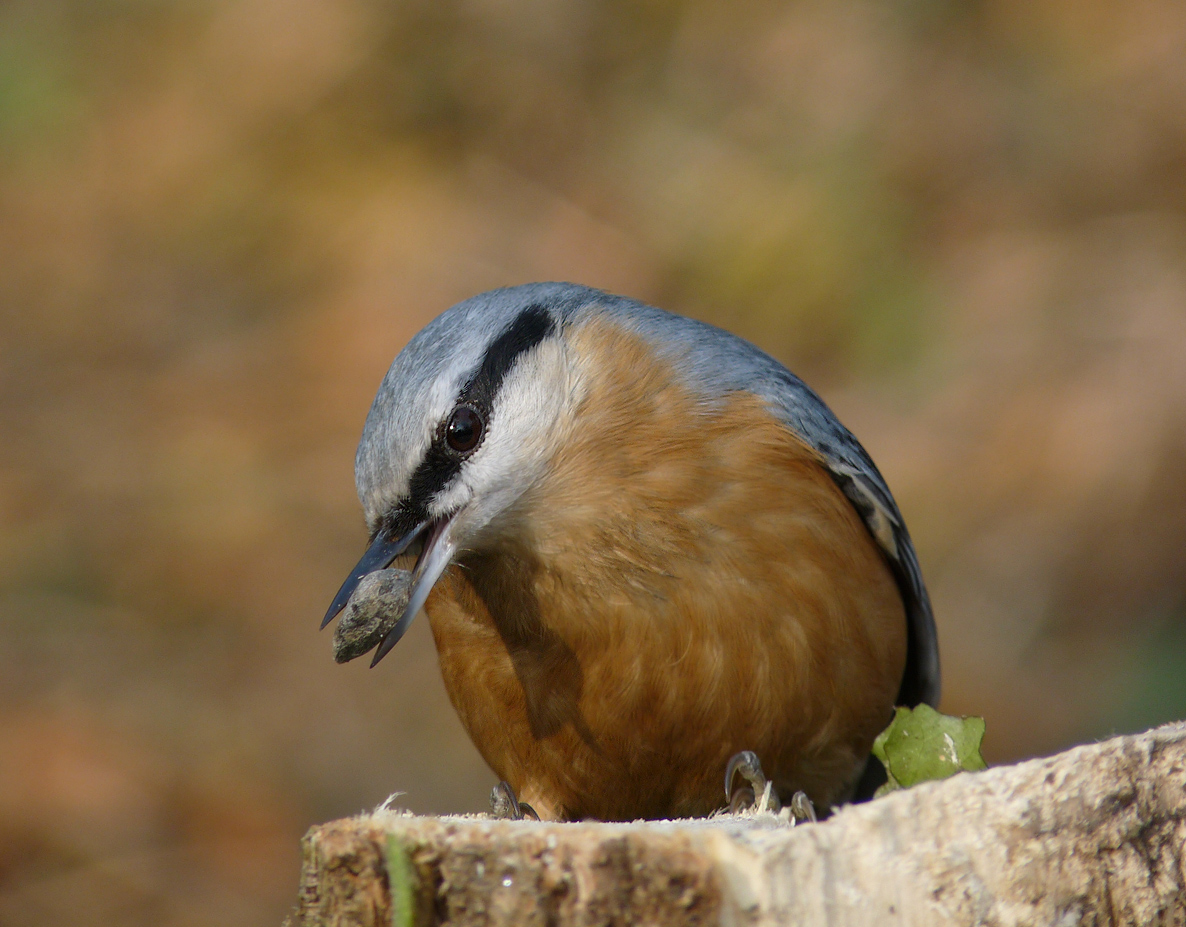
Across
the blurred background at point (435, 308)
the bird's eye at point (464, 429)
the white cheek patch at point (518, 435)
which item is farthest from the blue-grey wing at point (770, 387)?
the blurred background at point (435, 308)

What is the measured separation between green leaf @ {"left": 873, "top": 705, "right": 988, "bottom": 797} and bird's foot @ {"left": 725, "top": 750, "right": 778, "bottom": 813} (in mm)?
451

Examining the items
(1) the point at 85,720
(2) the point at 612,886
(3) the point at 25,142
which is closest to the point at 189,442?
(1) the point at 85,720

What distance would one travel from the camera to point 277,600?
7.69 metres

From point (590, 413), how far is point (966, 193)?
242 inches

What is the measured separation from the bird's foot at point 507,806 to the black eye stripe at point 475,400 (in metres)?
1.03

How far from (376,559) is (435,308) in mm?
5299

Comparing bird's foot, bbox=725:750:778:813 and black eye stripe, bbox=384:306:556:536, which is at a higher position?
black eye stripe, bbox=384:306:556:536

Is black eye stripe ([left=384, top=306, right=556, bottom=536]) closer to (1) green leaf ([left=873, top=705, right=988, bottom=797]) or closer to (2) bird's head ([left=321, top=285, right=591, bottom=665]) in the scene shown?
(2) bird's head ([left=321, top=285, right=591, bottom=665])

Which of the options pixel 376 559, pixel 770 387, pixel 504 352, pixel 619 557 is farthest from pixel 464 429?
pixel 770 387

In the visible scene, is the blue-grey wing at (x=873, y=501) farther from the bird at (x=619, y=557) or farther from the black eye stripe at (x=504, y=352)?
the black eye stripe at (x=504, y=352)

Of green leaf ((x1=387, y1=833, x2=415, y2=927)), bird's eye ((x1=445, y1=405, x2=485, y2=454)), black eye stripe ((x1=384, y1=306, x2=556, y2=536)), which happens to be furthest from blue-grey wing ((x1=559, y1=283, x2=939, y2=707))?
green leaf ((x1=387, y1=833, x2=415, y2=927))

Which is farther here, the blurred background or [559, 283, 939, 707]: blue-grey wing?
the blurred background

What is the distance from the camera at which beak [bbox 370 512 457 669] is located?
3.33 meters

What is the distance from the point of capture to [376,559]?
340cm
